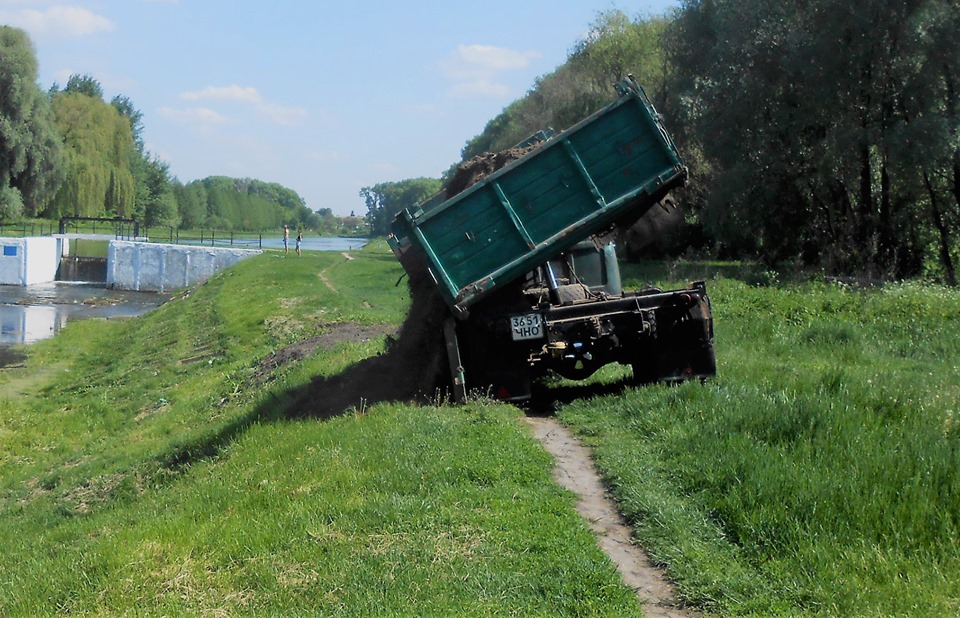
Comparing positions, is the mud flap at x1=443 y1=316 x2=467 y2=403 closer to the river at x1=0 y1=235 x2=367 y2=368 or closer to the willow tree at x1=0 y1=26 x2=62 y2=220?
the river at x1=0 y1=235 x2=367 y2=368

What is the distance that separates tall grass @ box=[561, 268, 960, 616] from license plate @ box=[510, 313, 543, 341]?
1013mm

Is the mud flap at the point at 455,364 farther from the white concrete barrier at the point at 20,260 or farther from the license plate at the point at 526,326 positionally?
the white concrete barrier at the point at 20,260

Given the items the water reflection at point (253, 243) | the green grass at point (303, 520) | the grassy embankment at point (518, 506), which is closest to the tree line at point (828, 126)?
the grassy embankment at point (518, 506)

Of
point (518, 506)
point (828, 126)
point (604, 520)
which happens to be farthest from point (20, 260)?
point (604, 520)

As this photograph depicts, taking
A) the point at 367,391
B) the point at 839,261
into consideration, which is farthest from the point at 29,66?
the point at 367,391

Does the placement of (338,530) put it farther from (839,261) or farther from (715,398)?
(839,261)

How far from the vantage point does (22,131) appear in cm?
5716

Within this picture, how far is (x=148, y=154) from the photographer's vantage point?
118562 mm

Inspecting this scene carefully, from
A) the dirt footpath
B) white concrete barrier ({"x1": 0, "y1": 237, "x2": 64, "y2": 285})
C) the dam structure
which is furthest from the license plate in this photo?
white concrete barrier ({"x1": 0, "y1": 237, "x2": 64, "y2": 285})

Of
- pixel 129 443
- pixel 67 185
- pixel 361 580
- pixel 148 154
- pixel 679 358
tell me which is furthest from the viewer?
pixel 148 154

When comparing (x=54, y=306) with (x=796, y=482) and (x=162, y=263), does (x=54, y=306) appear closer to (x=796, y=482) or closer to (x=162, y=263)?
(x=162, y=263)

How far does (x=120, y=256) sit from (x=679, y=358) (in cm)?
5404

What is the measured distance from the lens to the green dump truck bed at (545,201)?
1059 centimetres

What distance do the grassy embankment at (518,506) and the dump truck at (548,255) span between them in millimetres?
637
